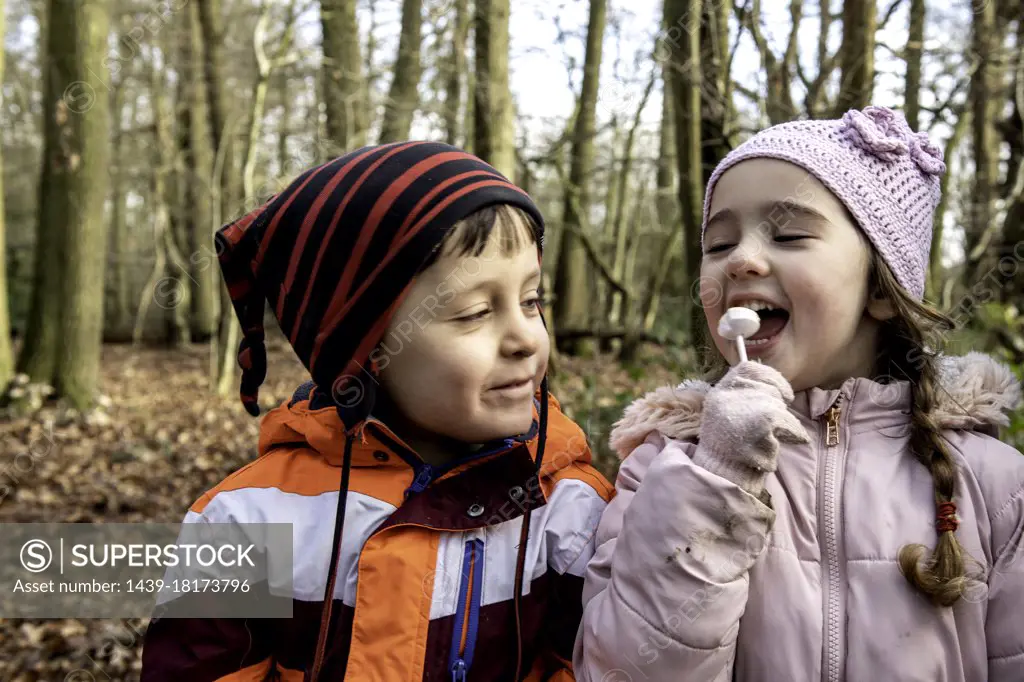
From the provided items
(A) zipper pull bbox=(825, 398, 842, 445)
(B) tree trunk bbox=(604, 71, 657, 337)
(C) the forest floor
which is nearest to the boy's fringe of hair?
(A) zipper pull bbox=(825, 398, 842, 445)

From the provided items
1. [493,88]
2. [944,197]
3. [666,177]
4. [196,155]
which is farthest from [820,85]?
[196,155]

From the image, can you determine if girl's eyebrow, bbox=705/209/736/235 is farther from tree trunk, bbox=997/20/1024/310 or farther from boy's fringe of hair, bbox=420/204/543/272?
tree trunk, bbox=997/20/1024/310

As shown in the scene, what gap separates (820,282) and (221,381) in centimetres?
894

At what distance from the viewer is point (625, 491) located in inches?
69.1

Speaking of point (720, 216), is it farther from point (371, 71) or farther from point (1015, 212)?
point (371, 71)

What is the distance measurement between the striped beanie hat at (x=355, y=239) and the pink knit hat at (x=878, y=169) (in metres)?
0.61

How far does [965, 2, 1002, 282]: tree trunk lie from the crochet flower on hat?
3.52 m

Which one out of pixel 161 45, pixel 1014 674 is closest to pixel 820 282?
pixel 1014 674

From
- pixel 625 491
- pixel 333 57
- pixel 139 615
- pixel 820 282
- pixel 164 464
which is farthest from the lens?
pixel 333 57

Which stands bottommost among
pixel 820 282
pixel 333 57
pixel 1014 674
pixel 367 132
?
pixel 1014 674

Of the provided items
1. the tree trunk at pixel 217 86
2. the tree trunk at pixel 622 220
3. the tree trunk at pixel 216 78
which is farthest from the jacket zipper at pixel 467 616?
the tree trunk at pixel 216 78

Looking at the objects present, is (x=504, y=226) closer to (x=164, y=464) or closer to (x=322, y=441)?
(x=322, y=441)

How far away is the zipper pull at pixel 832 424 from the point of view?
1656 mm

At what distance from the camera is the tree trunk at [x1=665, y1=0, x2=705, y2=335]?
12.8ft
